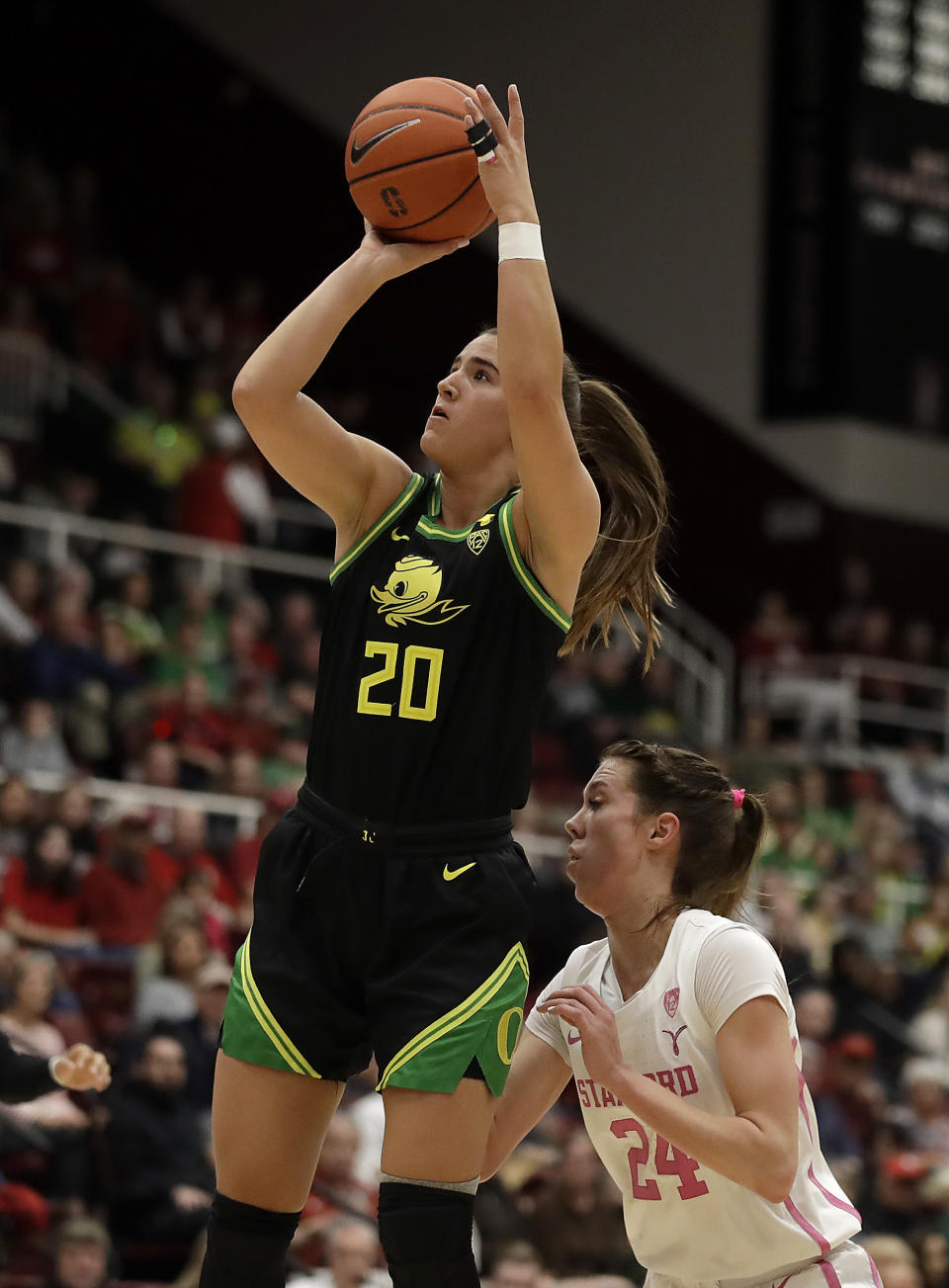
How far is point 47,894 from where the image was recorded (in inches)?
280

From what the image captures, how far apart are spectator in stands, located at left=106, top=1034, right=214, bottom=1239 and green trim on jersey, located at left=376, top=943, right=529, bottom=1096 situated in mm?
3002

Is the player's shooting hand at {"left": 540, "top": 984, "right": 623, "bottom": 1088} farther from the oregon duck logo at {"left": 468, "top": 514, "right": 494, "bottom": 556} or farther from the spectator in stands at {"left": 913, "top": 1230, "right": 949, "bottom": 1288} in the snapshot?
the spectator in stands at {"left": 913, "top": 1230, "right": 949, "bottom": 1288}

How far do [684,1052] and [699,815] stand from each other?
0.41m

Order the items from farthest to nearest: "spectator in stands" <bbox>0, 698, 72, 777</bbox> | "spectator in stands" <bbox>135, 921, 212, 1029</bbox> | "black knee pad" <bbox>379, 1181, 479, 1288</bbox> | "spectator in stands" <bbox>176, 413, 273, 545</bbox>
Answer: "spectator in stands" <bbox>176, 413, 273, 545</bbox> → "spectator in stands" <bbox>0, 698, 72, 777</bbox> → "spectator in stands" <bbox>135, 921, 212, 1029</bbox> → "black knee pad" <bbox>379, 1181, 479, 1288</bbox>

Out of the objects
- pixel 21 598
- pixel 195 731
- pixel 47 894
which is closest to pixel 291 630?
pixel 195 731

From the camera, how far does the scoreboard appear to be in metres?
13.2

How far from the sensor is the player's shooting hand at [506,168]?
2.92 meters

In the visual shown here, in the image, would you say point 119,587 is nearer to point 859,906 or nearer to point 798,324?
point 859,906

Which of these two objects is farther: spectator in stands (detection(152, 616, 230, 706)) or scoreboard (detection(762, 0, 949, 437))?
scoreboard (detection(762, 0, 949, 437))

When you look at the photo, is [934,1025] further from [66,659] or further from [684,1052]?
[684,1052]

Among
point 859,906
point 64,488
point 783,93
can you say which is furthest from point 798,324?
point 64,488

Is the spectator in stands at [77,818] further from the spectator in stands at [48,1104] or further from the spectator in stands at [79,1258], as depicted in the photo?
the spectator in stands at [79,1258]

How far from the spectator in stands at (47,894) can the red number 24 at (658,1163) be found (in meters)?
4.18

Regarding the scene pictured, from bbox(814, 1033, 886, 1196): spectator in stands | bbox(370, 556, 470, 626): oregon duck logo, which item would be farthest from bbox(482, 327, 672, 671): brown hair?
bbox(814, 1033, 886, 1196): spectator in stands
